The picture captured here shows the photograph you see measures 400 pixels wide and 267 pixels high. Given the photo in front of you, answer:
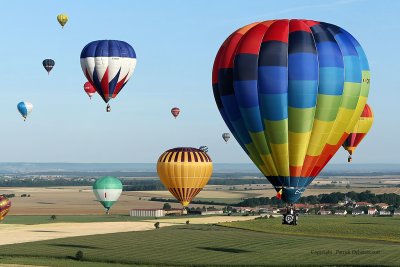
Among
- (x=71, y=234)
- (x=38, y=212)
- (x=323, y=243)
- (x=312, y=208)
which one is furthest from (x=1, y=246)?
(x=312, y=208)

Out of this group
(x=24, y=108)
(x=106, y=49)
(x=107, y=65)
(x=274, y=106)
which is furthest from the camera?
(x=24, y=108)

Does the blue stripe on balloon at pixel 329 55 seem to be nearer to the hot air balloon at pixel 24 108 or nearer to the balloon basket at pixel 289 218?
the balloon basket at pixel 289 218

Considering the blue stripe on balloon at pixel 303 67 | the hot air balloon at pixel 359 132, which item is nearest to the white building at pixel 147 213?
the hot air balloon at pixel 359 132

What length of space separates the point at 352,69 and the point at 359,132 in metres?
46.2

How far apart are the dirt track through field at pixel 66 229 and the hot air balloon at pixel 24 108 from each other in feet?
73.9

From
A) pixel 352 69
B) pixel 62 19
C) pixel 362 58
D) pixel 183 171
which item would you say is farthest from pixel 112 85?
pixel 352 69

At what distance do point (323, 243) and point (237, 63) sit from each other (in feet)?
137

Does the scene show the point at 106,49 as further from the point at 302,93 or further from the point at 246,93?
the point at 302,93

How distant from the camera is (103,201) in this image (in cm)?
12719

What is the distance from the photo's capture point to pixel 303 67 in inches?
2079

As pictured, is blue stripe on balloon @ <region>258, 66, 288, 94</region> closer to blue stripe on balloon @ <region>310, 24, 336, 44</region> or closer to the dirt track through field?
→ blue stripe on balloon @ <region>310, 24, 336, 44</region>

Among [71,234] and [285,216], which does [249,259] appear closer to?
[285,216]

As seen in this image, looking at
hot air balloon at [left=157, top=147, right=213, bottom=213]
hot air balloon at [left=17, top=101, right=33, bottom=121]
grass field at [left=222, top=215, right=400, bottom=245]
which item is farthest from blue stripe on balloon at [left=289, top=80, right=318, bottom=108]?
hot air balloon at [left=17, top=101, right=33, bottom=121]

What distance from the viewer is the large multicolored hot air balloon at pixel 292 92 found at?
2079 inches
